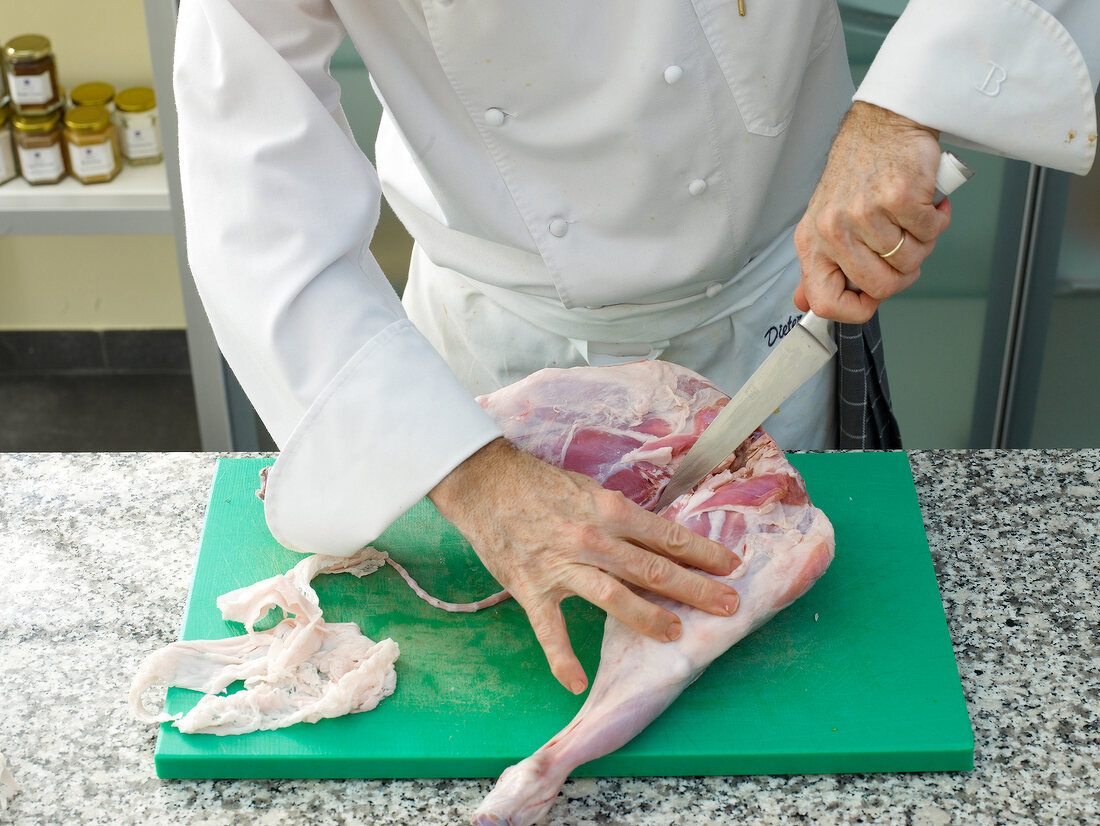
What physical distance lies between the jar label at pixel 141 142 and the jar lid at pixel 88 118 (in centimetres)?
6

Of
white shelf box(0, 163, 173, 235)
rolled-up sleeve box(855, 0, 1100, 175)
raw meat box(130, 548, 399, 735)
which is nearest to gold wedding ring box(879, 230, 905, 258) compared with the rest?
rolled-up sleeve box(855, 0, 1100, 175)

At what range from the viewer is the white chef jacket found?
1.19m

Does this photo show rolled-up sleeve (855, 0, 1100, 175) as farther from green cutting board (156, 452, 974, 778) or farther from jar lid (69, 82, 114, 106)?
jar lid (69, 82, 114, 106)

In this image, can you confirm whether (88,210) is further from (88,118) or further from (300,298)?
(300,298)

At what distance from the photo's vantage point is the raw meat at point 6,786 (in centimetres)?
105

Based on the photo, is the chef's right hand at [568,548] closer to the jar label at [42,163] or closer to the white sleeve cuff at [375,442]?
the white sleeve cuff at [375,442]

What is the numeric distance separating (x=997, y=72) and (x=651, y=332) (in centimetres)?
55

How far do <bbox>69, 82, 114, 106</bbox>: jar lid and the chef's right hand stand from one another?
1948mm

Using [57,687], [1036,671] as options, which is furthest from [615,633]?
[57,687]

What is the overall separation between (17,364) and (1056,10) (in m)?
3.29

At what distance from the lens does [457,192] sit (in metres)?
1.45

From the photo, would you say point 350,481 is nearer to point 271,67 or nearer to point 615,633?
point 615,633

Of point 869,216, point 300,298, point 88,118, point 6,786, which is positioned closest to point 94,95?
point 88,118

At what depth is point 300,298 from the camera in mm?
1214
